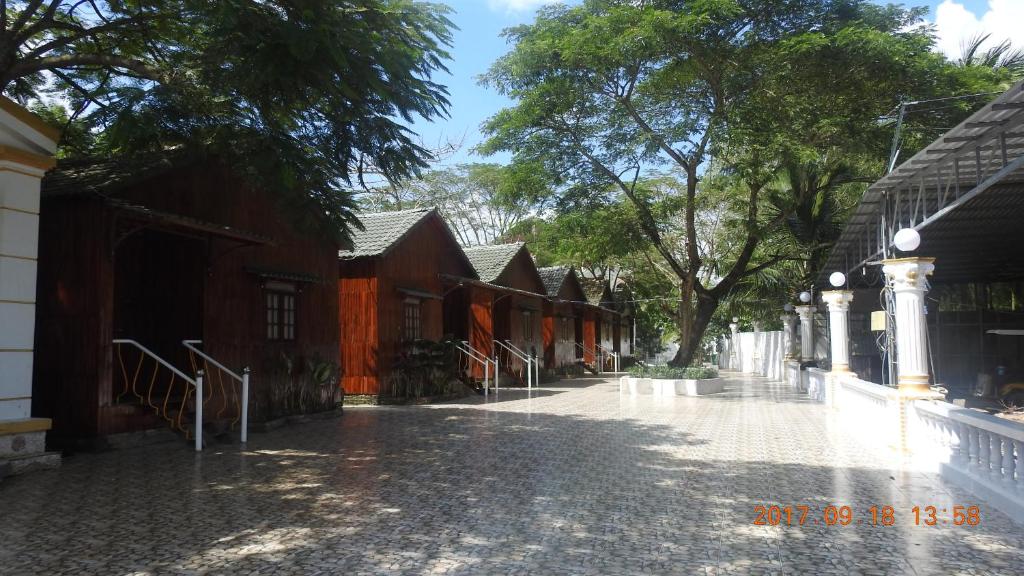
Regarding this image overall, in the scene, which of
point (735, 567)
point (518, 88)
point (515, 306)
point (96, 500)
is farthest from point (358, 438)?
point (515, 306)

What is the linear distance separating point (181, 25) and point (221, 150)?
2216mm

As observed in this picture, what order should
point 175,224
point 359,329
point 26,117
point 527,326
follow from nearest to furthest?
point 26,117 < point 175,224 < point 359,329 < point 527,326

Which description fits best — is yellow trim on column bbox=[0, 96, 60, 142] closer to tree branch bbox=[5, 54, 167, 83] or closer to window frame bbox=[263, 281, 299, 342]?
tree branch bbox=[5, 54, 167, 83]

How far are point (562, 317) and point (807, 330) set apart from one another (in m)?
9.60

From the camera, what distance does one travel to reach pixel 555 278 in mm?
26688

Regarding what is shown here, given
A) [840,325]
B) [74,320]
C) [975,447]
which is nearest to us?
[975,447]

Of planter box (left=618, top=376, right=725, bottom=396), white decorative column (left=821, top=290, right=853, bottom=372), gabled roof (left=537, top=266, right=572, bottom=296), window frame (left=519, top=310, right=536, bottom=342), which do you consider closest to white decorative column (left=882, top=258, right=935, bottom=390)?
white decorative column (left=821, top=290, right=853, bottom=372)

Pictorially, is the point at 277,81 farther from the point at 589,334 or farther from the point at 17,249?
the point at 589,334

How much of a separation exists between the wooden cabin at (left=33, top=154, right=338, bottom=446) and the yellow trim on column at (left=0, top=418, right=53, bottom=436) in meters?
1.18

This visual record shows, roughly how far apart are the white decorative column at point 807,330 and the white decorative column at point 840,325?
5310 mm

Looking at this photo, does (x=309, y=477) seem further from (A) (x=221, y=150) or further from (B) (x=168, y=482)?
(A) (x=221, y=150)

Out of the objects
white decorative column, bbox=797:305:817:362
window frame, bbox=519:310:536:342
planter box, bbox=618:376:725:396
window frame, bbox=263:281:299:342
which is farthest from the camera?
window frame, bbox=519:310:536:342

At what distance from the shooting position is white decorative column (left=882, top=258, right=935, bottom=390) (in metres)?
8.36

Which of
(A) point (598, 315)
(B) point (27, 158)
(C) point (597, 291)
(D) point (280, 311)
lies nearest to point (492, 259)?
(C) point (597, 291)
